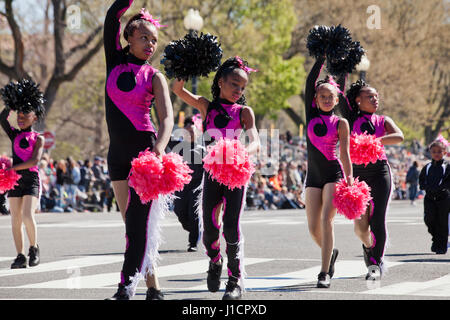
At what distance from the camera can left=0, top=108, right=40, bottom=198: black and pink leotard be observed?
940 centimetres

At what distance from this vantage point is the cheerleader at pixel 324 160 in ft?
25.2

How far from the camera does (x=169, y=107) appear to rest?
6.03 m

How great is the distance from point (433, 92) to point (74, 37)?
27.1 metres

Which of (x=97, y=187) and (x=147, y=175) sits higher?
(x=147, y=175)

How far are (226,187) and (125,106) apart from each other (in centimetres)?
118

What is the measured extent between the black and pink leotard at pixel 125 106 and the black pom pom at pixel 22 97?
Result: 12.0ft

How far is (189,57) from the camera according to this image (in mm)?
6441

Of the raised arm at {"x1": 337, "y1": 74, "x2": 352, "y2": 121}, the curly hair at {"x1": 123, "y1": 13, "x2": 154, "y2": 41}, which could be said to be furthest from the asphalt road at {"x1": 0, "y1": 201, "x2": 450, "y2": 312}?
the curly hair at {"x1": 123, "y1": 13, "x2": 154, "y2": 41}

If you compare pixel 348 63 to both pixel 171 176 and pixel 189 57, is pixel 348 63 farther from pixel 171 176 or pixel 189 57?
pixel 171 176

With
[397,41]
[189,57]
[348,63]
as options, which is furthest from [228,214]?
[397,41]

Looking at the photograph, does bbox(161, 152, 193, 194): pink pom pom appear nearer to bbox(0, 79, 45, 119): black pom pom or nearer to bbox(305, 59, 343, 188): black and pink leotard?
bbox(305, 59, 343, 188): black and pink leotard

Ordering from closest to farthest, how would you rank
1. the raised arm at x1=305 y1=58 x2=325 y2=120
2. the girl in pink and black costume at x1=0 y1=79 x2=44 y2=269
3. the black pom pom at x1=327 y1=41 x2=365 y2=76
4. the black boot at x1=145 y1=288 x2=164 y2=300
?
the black boot at x1=145 y1=288 x2=164 y2=300 < the raised arm at x1=305 y1=58 x2=325 y2=120 < the black pom pom at x1=327 y1=41 x2=365 y2=76 < the girl in pink and black costume at x1=0 y1=79 x2=44 y2=269

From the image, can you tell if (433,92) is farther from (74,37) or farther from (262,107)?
(74,37)

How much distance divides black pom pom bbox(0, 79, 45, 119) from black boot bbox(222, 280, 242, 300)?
4.00 meters
